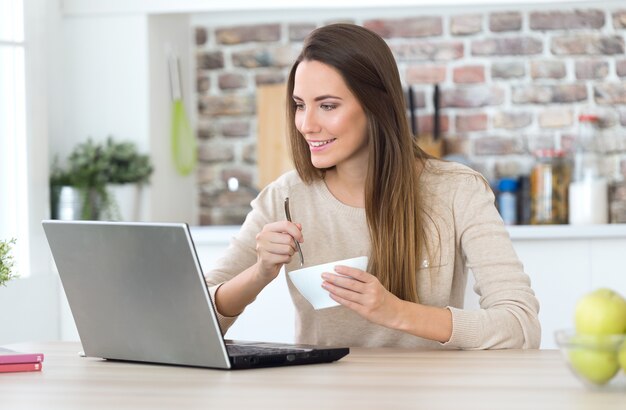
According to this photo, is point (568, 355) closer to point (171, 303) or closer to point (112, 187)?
point (171, 303)

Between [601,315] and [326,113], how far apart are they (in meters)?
1.00

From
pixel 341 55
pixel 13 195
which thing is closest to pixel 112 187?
pixel 13 195

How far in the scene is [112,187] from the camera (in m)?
3.79

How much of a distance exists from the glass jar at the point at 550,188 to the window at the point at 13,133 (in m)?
1.84

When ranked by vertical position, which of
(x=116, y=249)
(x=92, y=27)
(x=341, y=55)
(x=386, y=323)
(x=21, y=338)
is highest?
(x=92, y=27)

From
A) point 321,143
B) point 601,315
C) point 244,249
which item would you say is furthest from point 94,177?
point 601,315

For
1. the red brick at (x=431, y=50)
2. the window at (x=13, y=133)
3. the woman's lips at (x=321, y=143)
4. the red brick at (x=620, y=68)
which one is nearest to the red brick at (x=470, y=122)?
the red brick at (x=431, y=50)

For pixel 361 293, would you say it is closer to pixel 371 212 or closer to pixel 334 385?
pixel 334 385

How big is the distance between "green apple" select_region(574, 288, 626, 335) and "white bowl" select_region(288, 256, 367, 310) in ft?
1.59

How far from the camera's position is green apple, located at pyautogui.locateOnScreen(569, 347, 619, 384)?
1.41 metres

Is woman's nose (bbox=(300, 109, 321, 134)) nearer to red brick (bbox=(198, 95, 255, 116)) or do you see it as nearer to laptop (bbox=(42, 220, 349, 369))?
laptop (bbox=(42, 220, 349, 369))

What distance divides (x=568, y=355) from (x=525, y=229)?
6.96 feet

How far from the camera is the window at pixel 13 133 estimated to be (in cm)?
341

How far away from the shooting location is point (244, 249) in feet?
7.88
